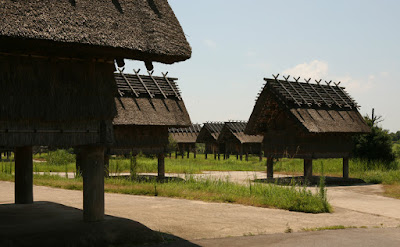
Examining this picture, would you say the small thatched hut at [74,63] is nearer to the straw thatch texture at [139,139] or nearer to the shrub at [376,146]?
the straw thatch texture at [139,139]

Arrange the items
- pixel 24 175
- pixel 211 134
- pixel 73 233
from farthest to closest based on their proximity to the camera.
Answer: pixel 211 134
pixel 24 175
pixel 73 233

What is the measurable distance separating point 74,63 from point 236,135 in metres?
37.2

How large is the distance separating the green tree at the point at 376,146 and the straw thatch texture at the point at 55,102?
66.5ft

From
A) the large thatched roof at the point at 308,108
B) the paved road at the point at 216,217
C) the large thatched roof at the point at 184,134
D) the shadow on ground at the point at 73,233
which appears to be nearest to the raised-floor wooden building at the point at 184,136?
the large thatched roof at the point at 184,134

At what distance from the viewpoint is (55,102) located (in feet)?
26.2

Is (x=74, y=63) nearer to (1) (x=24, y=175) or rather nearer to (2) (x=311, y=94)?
(1) (x=24, y=175)

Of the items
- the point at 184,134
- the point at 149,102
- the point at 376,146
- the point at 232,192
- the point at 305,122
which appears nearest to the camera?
the point at 232,192

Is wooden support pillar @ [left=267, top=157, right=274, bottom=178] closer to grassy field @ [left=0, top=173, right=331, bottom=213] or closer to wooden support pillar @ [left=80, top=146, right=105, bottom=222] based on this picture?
grassy field @ [left=0, top=173, right=331, bottom=213]

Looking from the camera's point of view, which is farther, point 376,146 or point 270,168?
point 376,146

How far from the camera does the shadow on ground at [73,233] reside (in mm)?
7461

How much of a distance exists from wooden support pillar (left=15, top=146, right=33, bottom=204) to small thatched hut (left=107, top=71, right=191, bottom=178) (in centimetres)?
946

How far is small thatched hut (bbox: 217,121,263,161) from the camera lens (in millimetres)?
45188

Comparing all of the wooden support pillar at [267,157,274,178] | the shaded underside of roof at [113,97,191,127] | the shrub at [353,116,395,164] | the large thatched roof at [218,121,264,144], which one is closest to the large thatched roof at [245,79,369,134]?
the wooden support pillar at [267,157,274,178]

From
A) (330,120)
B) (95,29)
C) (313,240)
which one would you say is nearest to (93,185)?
(95,29)
